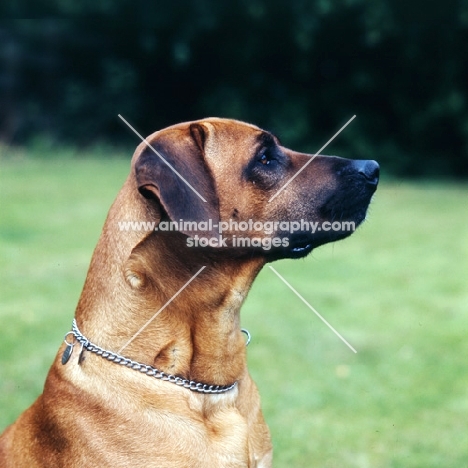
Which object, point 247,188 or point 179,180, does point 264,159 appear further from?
point 179,180

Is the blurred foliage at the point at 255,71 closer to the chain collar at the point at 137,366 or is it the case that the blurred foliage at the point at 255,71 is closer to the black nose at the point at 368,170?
the black nose at the point at 368,170

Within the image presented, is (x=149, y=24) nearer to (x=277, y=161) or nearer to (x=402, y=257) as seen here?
(x=402, y=257)

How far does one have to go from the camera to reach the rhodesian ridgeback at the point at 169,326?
3.07 m

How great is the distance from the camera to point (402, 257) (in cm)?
1120

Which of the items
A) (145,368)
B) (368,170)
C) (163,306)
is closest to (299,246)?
(368,170)

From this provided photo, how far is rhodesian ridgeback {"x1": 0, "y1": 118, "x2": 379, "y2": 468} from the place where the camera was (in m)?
3.07

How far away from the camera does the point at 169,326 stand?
321cm

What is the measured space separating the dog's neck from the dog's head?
4.3 inches

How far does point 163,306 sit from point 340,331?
4.60 m

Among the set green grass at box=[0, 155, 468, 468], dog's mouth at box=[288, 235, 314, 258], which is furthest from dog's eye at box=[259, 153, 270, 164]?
green grass at box=[0, 155, 468, 468]

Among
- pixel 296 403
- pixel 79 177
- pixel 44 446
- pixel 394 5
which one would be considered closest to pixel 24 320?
pixel 296 403

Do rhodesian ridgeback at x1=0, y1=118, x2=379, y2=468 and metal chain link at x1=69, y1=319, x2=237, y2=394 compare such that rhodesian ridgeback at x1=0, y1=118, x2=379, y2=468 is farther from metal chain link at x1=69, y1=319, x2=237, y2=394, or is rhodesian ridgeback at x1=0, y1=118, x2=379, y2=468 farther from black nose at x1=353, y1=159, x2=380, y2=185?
black nose at x1=353, y1=159, x2=380, y2=185

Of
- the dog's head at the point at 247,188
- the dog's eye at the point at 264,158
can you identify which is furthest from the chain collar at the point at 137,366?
Result: the dog's eye at the point at 264,158

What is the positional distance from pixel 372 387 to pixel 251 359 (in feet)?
3.81
